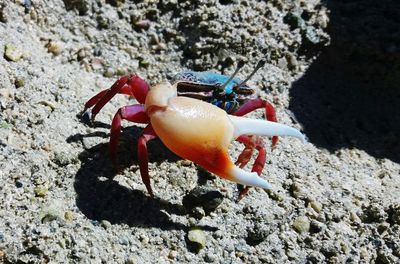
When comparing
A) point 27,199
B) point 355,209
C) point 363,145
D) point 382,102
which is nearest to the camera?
point 27,199

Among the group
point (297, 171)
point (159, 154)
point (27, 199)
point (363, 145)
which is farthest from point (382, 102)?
point (27, 199)

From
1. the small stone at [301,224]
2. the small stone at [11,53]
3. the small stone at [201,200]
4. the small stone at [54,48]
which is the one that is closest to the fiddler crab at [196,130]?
the small stone at [201,200]

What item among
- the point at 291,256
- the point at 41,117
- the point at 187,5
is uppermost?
the point at 187,5

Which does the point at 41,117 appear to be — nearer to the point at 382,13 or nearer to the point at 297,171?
the point at 297,171

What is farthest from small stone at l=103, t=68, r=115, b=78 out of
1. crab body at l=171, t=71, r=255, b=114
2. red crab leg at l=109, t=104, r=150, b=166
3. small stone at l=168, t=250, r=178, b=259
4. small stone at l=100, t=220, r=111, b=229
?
small stone at l=168, t=250, r=178, b=259

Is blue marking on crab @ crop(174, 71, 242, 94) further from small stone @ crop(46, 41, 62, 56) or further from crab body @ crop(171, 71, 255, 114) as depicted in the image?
small stone @ crop(46, 41, 62, 56)

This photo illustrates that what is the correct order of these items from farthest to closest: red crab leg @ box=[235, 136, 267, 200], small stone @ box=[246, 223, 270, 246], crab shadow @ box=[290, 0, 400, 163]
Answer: crab shadow @ box=[290, 0, 400, 163] < red crab leg @ box=[235, 136, 267, 200] < small stone @ box=[246, 223, 270, 246]

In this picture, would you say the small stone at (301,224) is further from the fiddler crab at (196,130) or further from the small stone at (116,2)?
the small stone at (116,2)

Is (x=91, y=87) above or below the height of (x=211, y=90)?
below
